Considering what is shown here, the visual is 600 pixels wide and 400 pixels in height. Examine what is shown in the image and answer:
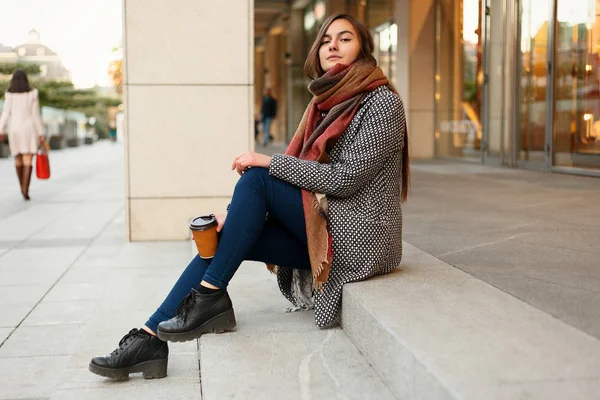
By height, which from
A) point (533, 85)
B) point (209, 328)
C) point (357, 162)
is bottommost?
point (209, 328)

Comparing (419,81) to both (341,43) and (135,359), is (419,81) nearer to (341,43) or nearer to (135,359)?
(341,43)

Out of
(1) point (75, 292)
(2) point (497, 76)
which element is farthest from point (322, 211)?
(2) point (497, 76)

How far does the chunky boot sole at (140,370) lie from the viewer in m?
2.95

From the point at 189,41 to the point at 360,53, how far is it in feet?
11.7

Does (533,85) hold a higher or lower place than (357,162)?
higher

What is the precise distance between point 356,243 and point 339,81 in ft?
2.26

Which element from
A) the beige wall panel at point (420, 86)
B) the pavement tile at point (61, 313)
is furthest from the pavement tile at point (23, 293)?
the beige wall panel at point (420, 86)

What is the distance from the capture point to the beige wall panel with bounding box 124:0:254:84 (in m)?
6.52

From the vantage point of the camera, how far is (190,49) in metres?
6.59

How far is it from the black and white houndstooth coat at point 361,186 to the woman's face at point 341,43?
0.68 feet

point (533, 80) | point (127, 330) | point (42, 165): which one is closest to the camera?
point (127, 330)

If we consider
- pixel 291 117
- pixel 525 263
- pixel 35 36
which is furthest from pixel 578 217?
pixel 35 36

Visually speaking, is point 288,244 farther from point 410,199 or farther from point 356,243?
point 410,199

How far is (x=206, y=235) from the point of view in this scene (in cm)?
303
